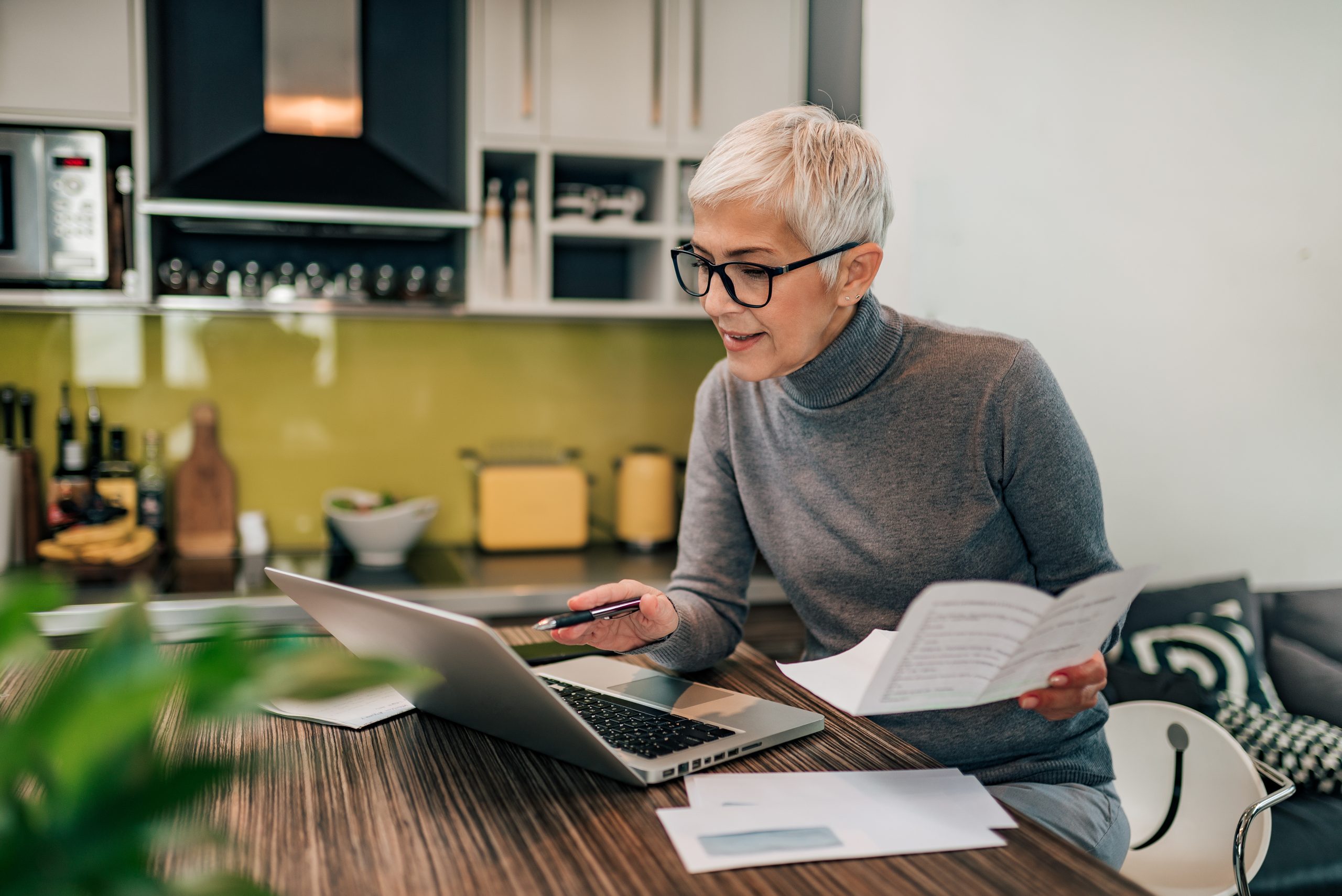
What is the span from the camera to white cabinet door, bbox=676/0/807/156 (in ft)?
8.46

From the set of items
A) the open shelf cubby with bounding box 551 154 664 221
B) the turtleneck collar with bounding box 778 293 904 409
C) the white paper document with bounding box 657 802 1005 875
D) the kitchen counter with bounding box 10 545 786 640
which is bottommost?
the kitchen counter with bounding box 10 545 786 640

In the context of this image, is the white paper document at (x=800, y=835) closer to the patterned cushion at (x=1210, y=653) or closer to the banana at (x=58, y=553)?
the patterned cushion at (x=1210, y=653)

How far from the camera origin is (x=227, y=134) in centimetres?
237

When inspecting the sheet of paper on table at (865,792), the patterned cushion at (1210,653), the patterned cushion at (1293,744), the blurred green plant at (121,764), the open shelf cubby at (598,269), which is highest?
the open shelf cubby at (598,269)

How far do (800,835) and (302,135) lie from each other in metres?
2.15

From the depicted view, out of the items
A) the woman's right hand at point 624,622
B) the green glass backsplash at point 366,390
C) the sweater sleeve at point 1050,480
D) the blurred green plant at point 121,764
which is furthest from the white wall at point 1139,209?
the blurred green plant at point 121,764

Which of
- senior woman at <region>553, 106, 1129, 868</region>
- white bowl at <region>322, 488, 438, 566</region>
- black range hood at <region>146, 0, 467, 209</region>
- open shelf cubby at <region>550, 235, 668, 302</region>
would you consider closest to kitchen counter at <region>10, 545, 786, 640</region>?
white bowl at <region>322, 488, 438, 566</region>

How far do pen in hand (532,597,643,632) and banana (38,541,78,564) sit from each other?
68.0 inches

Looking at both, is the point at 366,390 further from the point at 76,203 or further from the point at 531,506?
the point at 76,203

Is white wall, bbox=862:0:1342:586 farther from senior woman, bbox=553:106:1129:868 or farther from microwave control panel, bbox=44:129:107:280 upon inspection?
microwave control panel, bbox=44:129:107:280

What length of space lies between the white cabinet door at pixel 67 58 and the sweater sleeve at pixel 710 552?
1.62 meters

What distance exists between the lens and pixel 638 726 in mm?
979

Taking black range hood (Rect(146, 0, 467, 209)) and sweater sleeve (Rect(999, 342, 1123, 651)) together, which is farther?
black range hood (Rect(146, 0, 467, 209))

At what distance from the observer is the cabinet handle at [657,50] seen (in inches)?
100
